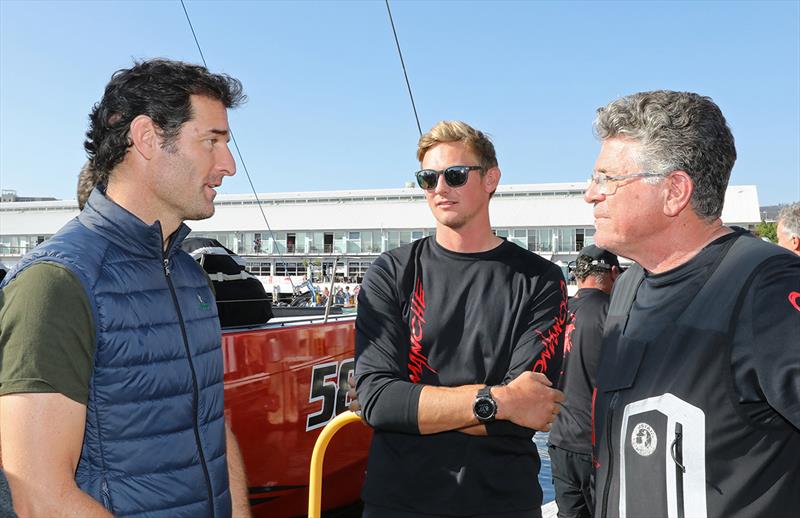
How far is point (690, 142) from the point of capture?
1.81m

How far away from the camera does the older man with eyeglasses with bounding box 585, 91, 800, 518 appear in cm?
151

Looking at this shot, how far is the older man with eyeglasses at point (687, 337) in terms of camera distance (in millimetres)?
1506

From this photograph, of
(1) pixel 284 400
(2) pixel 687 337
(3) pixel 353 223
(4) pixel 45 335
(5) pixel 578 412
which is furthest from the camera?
(3) pixel 353 223

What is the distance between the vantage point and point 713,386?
1.55m

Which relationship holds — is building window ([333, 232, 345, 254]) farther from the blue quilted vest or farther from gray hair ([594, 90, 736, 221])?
gray hair ([594, 90, 736, 221])

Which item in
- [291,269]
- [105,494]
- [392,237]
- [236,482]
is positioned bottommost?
[291,269]

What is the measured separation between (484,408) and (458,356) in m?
0.24

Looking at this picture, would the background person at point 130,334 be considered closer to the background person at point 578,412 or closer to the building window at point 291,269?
the background person at point 578,412

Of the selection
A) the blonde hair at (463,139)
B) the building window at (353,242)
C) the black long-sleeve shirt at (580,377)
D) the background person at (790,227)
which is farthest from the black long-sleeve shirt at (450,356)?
the building window at (353,242)

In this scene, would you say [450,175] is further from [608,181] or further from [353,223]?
[353,223]

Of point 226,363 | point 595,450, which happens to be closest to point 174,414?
point 595,450

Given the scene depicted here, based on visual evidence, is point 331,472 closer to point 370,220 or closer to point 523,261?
point 523,261

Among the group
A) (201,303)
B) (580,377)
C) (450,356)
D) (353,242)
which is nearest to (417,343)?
(450,356)

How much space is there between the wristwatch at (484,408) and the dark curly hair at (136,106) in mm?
1221
